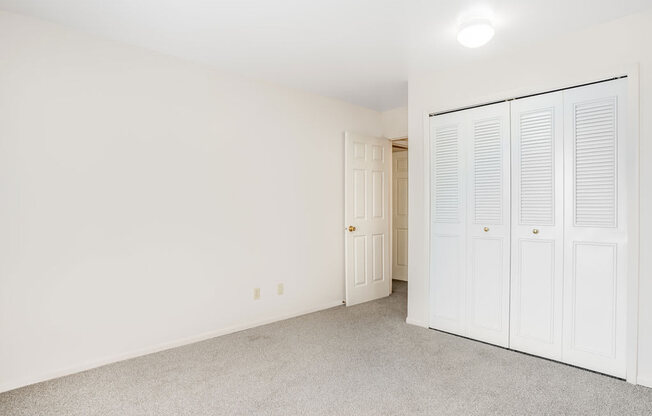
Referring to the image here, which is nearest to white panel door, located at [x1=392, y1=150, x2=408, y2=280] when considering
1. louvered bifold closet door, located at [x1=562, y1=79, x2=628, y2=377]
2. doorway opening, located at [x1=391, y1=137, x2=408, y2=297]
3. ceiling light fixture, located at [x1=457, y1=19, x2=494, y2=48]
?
doorway opening, located at [x1=391, y1=137, x2=408, y2=297]

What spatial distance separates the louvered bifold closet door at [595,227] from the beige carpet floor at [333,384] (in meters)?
0.22

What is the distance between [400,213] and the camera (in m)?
5.97

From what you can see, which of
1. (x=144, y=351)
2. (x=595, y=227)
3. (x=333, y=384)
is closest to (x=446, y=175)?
(x=595, y=227)

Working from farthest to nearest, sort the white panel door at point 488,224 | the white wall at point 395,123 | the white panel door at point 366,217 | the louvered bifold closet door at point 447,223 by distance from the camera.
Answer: the white wall at point 395,123, the white panel door at point 366,217, the louvered bifold closet door at point 447,223, the white panel door at point 488,224

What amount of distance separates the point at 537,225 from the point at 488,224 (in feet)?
1.27

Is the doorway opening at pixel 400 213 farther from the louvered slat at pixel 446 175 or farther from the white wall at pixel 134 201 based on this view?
the louvered slat at pixel 446 175

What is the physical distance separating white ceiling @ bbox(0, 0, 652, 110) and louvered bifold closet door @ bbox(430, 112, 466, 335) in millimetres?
636

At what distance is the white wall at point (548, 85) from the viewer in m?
2.43

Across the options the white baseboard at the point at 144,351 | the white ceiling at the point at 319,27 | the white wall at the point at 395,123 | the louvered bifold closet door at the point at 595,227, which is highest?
the white ceiling at the point at 319,27

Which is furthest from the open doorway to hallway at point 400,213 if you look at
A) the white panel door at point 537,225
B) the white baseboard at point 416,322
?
the white panel door at point 537,225

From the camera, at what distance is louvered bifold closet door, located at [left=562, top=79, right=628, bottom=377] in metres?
2.52

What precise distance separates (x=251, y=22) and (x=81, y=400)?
106 inches

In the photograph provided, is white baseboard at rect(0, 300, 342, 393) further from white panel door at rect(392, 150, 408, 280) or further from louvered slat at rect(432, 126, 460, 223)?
white panel door at rect(392, 150, 408, 280)

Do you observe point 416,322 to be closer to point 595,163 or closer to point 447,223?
point 447,223
